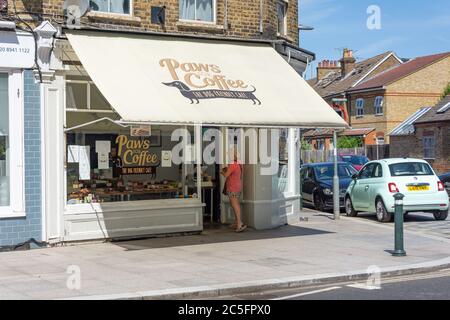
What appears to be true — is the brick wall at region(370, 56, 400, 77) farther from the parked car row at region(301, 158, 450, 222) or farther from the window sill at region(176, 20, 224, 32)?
the window sill at region(176, 20, 224, 32)

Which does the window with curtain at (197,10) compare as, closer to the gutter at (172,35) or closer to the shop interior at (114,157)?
the gutter at (172,35)

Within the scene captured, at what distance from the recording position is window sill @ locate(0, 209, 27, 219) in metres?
12.2

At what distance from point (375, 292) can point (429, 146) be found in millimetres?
35009

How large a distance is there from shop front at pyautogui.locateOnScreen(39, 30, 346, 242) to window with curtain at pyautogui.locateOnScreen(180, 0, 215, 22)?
626 millimetres

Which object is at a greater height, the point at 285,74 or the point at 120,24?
the point at 120,24

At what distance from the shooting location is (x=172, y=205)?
555 inches

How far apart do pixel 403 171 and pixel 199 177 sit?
19.5ft

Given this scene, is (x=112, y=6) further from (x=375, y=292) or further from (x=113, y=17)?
(x=375, y=292)

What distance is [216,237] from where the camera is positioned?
46.4ft

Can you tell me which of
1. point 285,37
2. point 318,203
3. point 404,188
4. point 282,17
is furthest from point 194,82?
point 318,203

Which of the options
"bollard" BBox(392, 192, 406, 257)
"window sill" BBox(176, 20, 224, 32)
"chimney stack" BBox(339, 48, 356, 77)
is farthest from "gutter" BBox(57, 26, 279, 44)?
"chimney stack" BBox(339, 48, 356, 77)
